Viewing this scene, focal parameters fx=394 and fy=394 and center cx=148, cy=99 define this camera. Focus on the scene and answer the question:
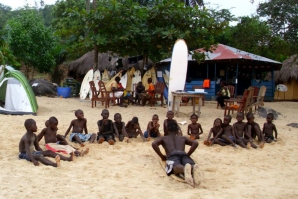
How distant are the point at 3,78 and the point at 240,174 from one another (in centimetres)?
869

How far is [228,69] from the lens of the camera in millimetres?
20703

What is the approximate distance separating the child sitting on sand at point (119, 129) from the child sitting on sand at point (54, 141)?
4.10 feet

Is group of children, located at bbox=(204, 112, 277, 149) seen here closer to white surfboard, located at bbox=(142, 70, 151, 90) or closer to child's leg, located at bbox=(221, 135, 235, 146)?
child's leg, located at bbox=(221, 135, 235, 146)

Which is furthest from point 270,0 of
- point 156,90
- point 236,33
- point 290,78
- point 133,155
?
point 290,78

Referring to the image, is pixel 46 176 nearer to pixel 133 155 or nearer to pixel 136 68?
pixel 133 155

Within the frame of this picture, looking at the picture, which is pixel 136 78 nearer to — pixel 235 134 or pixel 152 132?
pixel 152 132

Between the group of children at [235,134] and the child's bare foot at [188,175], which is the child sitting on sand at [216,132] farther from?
the child's bare foot at [188,175]

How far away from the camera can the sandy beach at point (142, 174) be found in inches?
180

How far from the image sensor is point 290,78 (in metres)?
22.6

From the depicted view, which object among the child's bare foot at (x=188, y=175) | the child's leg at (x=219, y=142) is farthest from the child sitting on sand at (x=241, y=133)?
the child's bare foot at (x=188, y=175)

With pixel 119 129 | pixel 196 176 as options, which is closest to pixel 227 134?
pixel 119 129

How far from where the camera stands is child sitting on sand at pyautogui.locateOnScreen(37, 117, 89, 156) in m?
6.38

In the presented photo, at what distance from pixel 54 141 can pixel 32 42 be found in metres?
15.2

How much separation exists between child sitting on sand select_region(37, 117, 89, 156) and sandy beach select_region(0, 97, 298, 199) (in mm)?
300
